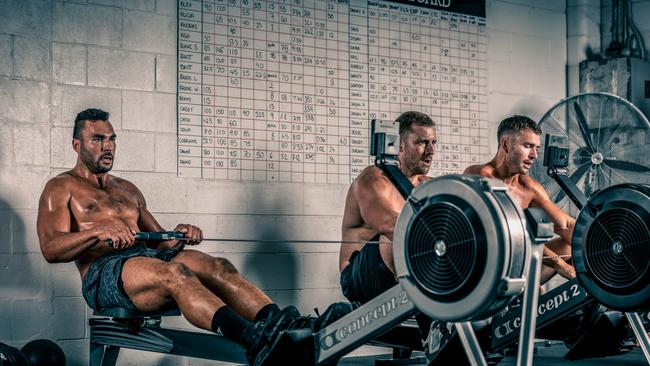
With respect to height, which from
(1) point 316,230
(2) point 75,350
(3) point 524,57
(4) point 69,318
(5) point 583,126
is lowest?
(2) point 75,350

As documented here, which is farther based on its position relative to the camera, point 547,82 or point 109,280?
point 547,82

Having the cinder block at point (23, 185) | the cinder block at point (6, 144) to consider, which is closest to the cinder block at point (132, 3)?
the cinder block at point (6, 144)

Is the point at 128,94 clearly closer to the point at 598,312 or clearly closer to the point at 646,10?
the point at 598,312

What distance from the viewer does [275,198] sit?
4797 mm

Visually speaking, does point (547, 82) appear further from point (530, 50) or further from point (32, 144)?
point (32, 144)

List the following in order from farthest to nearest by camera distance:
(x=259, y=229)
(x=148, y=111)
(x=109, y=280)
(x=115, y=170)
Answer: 1. (x=259, y=229)
2. (x=148, y=111)
3. (x=115, y=170)
4. (x=109, y=280)

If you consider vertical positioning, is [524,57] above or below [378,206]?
above

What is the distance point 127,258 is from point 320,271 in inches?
60.9

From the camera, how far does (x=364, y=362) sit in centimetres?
482

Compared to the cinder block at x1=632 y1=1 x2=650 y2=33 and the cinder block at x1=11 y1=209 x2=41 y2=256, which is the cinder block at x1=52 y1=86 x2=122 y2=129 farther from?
the cinder block at x1=632 y1=1 x2=650 y2=33

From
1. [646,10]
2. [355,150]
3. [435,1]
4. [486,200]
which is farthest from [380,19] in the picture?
[486,200]

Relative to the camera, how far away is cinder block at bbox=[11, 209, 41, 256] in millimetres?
4062

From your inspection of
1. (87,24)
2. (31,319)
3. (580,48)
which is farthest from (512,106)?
(31,319)

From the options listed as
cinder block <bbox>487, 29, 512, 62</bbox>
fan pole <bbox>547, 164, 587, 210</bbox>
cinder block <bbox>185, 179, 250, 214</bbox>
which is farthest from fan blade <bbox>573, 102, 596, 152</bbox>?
cinder block <bbox>185, 179, 250, 214</bbox>
